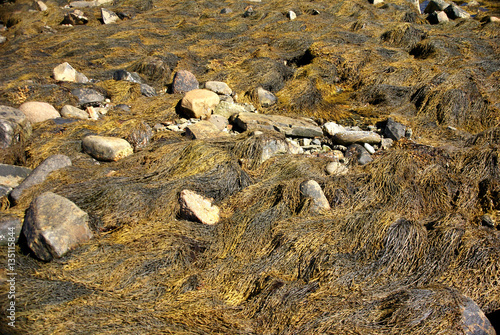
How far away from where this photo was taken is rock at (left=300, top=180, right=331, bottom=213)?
3085 millimetres

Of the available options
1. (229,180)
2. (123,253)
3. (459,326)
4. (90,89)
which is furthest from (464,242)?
(90,89)

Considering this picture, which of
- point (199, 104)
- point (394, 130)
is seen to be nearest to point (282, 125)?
point (199, 104)

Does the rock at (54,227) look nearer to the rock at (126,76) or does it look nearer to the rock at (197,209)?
the rock at (197,209)

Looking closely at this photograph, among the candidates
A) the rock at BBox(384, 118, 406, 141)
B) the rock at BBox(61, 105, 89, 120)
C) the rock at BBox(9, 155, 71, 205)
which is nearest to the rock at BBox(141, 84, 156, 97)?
the rock at BBox(61, 105, 89, 120)

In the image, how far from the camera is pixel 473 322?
2.01 metres

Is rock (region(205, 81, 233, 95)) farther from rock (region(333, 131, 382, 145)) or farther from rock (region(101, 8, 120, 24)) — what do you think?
rock (region(101, 8, 120, 24))

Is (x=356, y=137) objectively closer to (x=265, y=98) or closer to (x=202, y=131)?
(x=265, y=98)

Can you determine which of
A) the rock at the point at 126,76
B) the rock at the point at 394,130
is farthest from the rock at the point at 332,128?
the rock at the point at 126,76

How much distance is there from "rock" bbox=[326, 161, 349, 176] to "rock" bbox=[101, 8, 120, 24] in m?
8.04

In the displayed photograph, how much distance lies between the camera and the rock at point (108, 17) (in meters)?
8.78

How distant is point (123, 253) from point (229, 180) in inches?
51.0

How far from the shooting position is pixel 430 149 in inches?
152

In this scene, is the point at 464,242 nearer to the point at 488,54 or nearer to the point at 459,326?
the point at 459,326

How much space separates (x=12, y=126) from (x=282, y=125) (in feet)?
11.4
